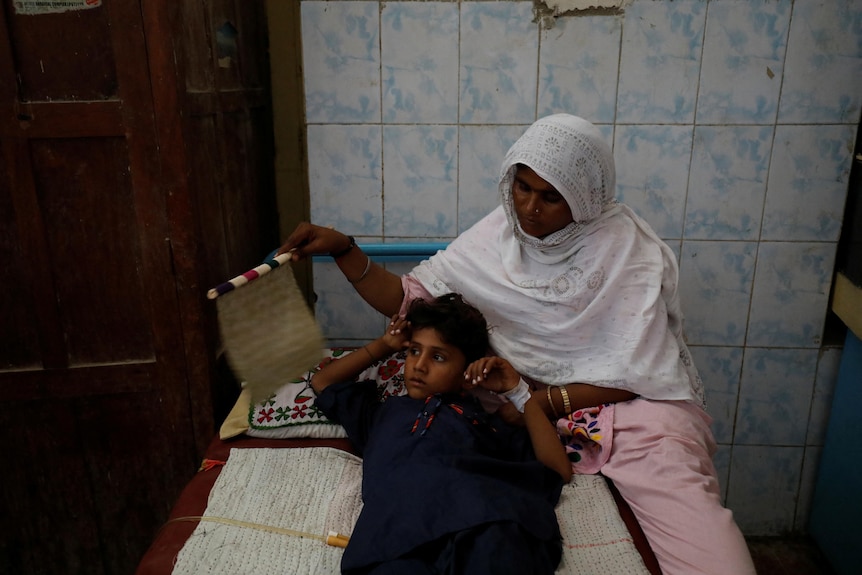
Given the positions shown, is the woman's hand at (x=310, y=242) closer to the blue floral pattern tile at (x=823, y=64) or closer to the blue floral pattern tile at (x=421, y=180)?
the blue floral pattern tile at (x=421, y=180)

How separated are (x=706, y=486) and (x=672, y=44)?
1310 millimetres

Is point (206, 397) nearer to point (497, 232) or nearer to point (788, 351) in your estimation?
point (497, 232)

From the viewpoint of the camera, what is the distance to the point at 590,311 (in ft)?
5.12

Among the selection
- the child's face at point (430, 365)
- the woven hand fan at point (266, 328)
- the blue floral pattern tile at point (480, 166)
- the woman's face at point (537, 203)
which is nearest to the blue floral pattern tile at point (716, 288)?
the blue floral pattern tile at point (480, 166)

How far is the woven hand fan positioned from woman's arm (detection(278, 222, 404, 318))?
0.07 m

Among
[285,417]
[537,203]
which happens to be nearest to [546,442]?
[537,203]

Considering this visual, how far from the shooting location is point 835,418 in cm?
220

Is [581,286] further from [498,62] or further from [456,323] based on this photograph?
[498,62]

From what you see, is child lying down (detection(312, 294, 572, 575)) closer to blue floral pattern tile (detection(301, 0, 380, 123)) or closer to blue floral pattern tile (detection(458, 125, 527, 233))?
blue floral pattern tile (detection(458, 125, 527, 233))

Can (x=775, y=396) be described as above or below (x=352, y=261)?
below

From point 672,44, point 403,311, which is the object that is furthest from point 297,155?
point 672,44

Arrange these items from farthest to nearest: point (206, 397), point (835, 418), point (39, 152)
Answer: point (835, 418)
point (206, 397)
point (39, 152)

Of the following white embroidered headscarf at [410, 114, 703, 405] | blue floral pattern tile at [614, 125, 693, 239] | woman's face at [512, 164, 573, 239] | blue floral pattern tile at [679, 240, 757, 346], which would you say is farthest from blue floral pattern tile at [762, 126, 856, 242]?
woman's face at [512, 164, 573, 239]

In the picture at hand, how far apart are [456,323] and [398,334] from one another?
159 mm
